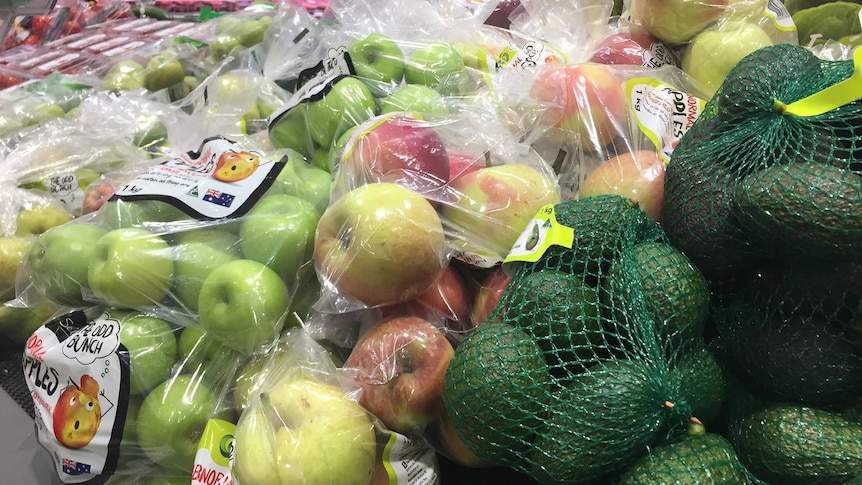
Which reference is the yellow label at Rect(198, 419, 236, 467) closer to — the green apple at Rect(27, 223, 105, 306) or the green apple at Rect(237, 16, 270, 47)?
the green apple at Rect(27, 223, 105, 306)

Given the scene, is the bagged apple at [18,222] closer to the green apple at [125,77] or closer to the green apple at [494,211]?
the green apple at [125,77]

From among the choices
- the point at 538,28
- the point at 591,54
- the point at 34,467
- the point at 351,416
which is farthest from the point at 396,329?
the point at 538,28

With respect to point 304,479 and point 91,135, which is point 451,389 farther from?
point 91,135

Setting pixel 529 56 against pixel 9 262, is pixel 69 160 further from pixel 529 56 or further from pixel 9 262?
pixel 529 56

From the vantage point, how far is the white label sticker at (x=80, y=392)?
0.87 meters

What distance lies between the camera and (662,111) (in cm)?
105

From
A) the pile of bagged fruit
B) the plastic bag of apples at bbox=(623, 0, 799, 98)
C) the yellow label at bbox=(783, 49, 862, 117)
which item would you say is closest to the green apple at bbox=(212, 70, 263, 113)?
the pile of bagged fruit

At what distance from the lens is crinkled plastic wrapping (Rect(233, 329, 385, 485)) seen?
72 centimetres

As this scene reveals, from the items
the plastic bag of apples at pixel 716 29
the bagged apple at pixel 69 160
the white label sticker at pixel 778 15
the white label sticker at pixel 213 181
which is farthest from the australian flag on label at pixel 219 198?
the white label sticker at pixel 778 15

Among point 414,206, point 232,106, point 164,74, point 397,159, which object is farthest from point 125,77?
point 414,206

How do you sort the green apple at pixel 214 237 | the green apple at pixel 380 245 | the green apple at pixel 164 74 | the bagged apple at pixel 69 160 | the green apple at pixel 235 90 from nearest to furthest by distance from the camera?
the green apple at pixel 380 245 < the green apple at pixel 214 237 < the bagged apple at pixel 69 160 < the green apple at pixel 235 90 < the green apple at pixel 164 74

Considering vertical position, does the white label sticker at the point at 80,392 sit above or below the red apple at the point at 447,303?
below

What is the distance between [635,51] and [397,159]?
2.12 ft

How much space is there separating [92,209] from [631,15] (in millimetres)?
1263
